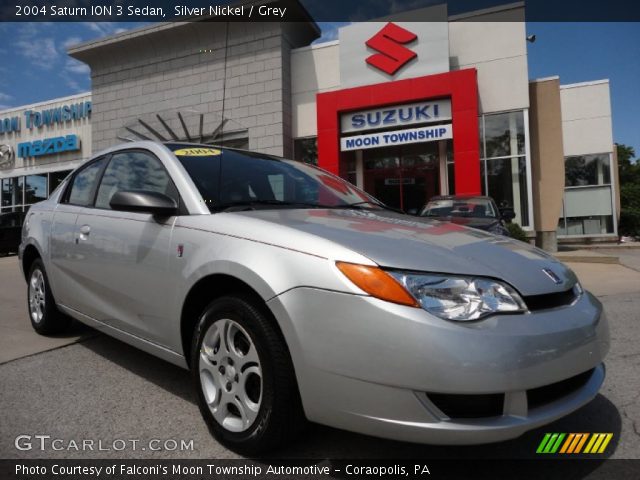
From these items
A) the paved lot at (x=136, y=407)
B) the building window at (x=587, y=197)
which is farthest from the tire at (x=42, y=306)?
the building window at (x=587, y=197)

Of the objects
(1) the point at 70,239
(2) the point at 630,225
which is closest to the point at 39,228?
(1) the point at 70,239

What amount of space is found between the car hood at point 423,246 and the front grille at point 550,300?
0.02 meters

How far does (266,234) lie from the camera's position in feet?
Result: 6.61

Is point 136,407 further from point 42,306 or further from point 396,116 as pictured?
point 396,116

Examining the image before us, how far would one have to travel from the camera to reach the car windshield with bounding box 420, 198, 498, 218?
8.23 metres

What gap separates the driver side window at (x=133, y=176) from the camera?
2688 millimetres

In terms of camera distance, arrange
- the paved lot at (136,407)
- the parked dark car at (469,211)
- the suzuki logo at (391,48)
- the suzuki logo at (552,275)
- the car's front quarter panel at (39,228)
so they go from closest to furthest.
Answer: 1. the suzuki logo at (552,275)
2. the paved lot at (136,407)
3. the car's front quarter panel at (39,228)
4. the parked dark car at (469,211)
5. the suzuki logo at (391,48)

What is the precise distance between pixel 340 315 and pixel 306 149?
14394mm

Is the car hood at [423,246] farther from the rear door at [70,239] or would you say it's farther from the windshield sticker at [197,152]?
the rear door at [70,239]

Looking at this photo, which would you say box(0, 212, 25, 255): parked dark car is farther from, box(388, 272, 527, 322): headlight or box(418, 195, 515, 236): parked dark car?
box(388, 272, 527, 322): headlight

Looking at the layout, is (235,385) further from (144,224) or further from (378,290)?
(144,224)

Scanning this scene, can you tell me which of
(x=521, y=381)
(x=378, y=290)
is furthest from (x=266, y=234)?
(x=521, y=381)

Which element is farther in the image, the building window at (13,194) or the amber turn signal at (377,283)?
the building window at (13,194)

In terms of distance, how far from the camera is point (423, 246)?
75.5 inches
